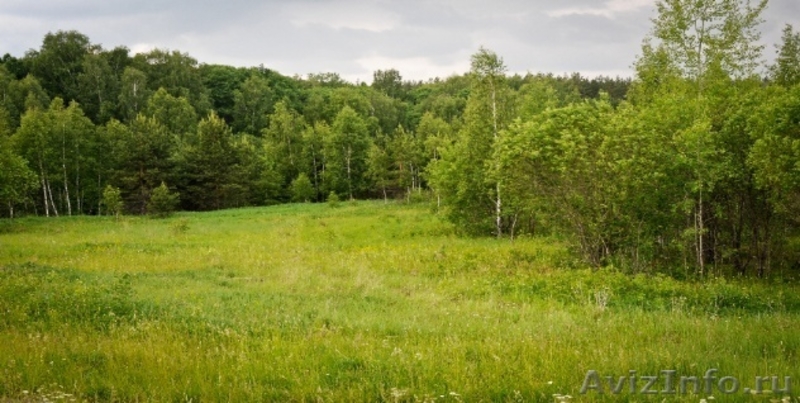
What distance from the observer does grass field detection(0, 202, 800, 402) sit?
6668 mm

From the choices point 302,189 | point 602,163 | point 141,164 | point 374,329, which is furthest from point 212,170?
point 374,329

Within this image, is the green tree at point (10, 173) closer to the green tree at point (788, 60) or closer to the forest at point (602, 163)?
the forest at point (602, 163)

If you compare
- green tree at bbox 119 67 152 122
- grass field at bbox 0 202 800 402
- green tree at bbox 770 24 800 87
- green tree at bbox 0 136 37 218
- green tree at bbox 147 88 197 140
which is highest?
green tree at bbox 119 67 152 122

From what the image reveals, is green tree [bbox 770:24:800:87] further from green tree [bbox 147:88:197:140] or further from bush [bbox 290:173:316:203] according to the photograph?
green tree [bbox 147:88:197:140]

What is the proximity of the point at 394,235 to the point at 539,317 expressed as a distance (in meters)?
19.8

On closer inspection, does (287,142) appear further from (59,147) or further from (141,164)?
(59,147)

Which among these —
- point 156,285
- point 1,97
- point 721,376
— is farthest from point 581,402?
point 1,97

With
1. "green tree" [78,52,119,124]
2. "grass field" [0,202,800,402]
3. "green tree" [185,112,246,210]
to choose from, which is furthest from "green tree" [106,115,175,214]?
"grass field" [0,202,800,402]

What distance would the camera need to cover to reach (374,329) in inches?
392

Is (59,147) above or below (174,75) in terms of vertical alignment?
below

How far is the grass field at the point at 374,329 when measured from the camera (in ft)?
21.9

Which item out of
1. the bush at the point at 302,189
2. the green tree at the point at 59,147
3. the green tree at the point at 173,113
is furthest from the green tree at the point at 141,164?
the green tree at the point at 173,113

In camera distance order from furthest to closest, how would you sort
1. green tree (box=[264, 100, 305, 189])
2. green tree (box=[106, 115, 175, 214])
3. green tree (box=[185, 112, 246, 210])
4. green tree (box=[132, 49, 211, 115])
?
green tree (box=[132, 49, 211, 115]) → green tree (box=[264, 100, 305, 189]) → green tree (box=[185, 112, 246, 210]) → green tree (box=[106, 115, 175, 214])

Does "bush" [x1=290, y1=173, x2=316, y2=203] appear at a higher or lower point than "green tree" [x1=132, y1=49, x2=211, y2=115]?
lower
